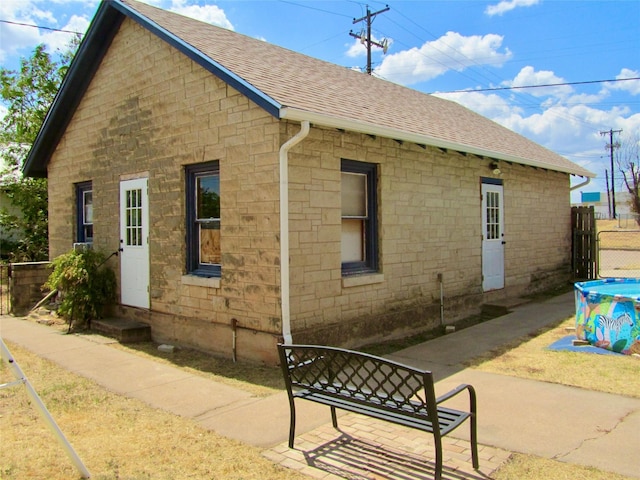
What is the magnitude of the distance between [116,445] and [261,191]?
147 inches

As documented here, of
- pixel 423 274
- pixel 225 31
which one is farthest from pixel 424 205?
pixel 225 31

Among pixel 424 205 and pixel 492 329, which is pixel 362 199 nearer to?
pixel 424 205

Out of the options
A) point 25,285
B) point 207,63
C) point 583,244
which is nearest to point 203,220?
point 207,63

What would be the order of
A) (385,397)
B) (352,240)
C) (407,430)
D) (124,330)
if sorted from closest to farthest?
(385,397)
(407,430)
(352,240)
(124,330)

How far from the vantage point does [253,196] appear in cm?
736

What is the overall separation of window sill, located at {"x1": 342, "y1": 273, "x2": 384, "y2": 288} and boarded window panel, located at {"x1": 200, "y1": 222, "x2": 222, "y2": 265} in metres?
2.05

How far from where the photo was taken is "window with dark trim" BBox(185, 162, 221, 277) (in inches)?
327

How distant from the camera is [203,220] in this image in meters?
8.43

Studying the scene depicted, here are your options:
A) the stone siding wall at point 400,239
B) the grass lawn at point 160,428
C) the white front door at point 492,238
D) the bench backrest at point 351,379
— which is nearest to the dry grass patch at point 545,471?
the grass lawn at point 160,428

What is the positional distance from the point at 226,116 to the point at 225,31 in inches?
158

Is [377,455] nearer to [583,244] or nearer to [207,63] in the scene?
[207,63]

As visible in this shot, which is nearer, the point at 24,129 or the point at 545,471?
the point at 545,471

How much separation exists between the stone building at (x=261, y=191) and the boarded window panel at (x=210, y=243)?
1.3 inches

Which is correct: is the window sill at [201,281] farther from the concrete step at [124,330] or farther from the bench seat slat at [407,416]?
the bench seat slat at [407,416]
